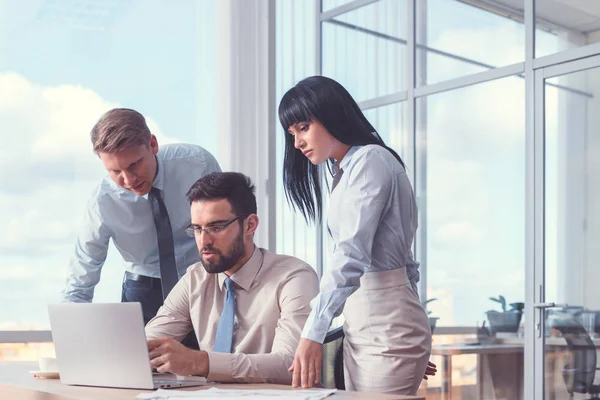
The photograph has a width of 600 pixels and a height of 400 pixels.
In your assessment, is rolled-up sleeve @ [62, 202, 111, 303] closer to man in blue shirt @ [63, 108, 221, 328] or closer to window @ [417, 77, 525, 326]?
man in blue shirt @ [63, 108, 221, 328]

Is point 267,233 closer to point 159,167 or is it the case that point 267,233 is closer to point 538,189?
point 538,189

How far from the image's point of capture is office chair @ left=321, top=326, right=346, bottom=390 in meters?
2.26

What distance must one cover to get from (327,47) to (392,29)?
1.94 feet

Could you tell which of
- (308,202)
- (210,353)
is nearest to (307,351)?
(210,353)

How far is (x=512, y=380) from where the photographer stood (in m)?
4.60

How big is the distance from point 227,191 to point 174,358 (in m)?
0.64

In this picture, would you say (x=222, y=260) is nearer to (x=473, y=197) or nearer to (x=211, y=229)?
(x=211, y=229)

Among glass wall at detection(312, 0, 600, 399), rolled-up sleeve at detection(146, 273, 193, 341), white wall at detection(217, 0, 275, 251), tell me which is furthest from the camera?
white wall at detection(217, 0, 275, 251)

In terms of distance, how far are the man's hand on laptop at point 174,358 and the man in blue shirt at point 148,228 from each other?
983 mm

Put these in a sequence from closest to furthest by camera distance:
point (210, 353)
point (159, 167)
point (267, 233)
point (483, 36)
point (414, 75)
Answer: point (210, 353) < point (159, 167) < point (483, 36) < point (414, 75) < point (267, 233)

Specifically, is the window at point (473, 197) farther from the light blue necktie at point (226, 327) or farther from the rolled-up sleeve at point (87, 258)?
the light blue necktie at point (226, 327)

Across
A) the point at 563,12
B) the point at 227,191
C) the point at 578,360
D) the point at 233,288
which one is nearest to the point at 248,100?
the point at 563,12

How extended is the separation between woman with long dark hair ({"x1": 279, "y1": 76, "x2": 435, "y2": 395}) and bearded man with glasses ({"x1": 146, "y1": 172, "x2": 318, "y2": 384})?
12.7 inches

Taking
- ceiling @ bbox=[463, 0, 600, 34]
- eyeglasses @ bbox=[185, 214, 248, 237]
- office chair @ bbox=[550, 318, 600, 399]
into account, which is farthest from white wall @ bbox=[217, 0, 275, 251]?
eyeglasses @ bbox=[185, 214, 248, 237]
